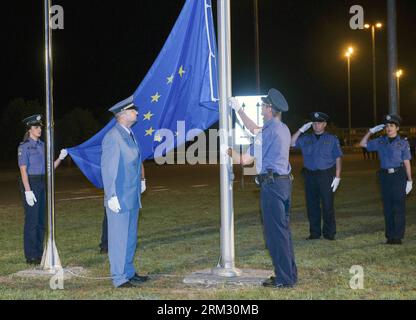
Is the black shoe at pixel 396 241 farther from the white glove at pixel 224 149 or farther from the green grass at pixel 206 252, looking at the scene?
the white glove at pixel 224 149

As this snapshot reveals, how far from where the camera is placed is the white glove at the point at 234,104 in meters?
7.67

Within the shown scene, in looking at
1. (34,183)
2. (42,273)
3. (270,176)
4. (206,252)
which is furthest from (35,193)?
(270,176)

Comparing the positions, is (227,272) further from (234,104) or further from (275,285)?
(234,104)

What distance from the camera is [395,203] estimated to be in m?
10.7

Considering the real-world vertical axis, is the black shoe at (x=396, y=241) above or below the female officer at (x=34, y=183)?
below

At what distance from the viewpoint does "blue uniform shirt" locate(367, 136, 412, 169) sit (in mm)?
10641

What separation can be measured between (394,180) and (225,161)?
3.85 meters

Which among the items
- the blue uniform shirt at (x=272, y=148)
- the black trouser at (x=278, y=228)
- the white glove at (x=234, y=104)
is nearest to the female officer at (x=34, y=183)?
the white glove at (x=234, y=104)

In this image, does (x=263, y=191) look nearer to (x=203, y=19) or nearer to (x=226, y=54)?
(x=226, y=54)

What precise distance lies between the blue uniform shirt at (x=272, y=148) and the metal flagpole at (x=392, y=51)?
8257 millimetres

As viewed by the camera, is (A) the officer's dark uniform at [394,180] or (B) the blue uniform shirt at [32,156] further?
(A) the officer's dark uniform at [394,180]

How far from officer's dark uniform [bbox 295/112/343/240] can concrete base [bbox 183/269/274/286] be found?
3.13m

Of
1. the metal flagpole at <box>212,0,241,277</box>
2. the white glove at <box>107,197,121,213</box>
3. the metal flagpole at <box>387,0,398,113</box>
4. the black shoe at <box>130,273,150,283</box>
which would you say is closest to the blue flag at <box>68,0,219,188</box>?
the metal flagpole at <box>212,0,241,277</box>

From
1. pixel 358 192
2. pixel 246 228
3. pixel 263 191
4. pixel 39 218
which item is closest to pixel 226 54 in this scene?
pixel 263 191
